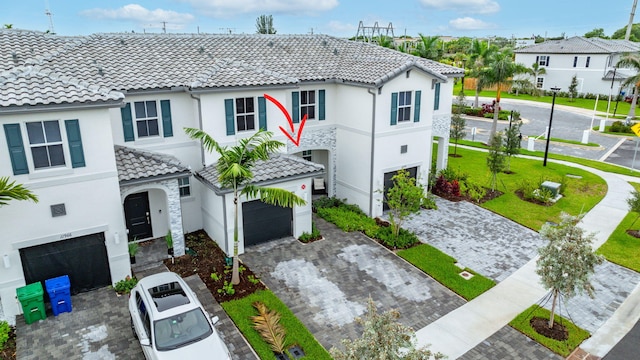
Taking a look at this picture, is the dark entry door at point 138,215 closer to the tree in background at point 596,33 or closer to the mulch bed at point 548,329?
the mulch bed at point 548,329

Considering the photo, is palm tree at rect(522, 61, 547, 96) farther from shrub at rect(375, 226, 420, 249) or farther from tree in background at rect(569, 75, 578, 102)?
shrub at rect(375, 226, 420, 249)

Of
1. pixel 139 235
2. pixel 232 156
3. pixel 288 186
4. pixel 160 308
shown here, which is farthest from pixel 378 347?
pixel 139 235

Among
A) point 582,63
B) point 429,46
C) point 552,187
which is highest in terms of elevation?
point 429,46

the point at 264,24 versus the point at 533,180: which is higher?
the point at 264,24

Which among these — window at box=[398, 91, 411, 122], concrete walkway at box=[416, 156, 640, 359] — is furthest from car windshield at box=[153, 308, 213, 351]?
window at box=[398, 91, 411, 122]

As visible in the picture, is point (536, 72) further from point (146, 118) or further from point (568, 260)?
point (146, 118)

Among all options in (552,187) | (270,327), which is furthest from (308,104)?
(552,187)
